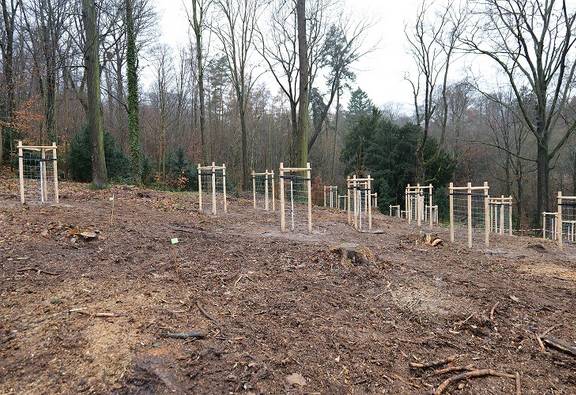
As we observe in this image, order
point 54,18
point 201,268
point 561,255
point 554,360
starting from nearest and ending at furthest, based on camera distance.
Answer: point 554,360 → point 201,268 → point 561,255 → point 54,18

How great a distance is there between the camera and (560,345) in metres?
3.34

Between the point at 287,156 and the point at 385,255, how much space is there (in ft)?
88.0

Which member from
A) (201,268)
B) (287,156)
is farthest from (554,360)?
(287,156)

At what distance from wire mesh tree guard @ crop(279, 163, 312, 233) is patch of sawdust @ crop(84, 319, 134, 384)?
15.2 ft

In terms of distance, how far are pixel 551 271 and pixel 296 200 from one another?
8.39 meters

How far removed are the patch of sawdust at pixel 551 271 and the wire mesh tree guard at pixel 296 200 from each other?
3.82 meters

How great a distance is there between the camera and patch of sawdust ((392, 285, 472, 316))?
4.03m

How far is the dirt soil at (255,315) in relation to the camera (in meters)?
2.83

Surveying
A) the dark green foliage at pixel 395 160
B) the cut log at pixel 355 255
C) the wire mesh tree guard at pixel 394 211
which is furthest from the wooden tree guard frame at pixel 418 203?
the dark green foliage at pixel 395 160

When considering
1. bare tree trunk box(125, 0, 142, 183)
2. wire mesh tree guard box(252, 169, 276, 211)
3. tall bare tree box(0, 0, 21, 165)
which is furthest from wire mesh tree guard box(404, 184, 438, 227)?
tall bare tree box(0, 0, 21, 165)

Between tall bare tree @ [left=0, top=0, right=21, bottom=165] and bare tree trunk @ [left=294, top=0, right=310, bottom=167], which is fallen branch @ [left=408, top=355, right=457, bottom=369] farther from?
tall bare tree @ [left=0, top=0, right=21, bottom=165]

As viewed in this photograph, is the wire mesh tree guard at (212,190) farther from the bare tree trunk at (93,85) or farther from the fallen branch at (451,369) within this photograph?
the fallen branch at (451,369)

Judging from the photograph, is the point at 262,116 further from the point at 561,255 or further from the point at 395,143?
the point at 561,255

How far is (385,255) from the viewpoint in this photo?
6324 millimetres
